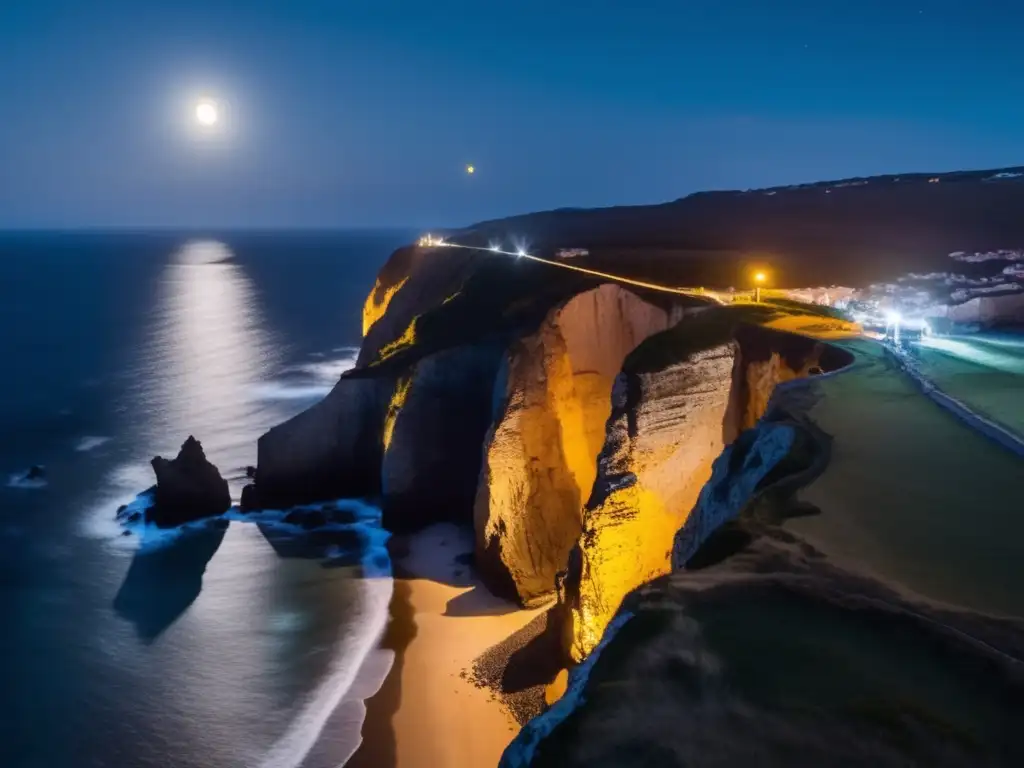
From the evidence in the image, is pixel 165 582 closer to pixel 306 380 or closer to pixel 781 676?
pixel 781 676

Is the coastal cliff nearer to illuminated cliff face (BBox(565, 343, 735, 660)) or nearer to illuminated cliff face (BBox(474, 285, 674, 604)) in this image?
illuminated cliff face (BBox(565, 343, 735, 660))

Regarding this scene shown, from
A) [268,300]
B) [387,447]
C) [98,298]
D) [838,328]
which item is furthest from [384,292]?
[98,298]

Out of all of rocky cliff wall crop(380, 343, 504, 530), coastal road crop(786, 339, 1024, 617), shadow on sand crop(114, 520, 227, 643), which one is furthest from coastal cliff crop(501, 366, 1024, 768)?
rocky cliff wall crop(380, 343, 504, 530)

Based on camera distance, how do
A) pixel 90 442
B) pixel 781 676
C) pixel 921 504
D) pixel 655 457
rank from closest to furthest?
pixel 781 676
pixel 921 504
pixel 655 457
pixel 90 442

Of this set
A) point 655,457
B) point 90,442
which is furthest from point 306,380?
point 655,457

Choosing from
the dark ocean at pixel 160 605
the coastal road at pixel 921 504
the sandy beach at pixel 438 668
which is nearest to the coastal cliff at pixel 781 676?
the coastal road at pixel 921 504
